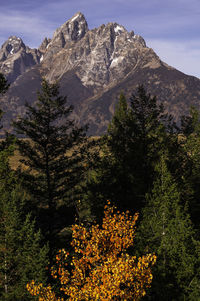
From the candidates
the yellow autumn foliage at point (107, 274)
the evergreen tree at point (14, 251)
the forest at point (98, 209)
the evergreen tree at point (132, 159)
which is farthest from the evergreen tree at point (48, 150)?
the yellow autumn foliage at point (107, 274)

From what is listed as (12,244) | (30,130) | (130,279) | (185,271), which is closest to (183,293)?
(185,271)

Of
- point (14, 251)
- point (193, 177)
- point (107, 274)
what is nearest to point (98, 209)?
point (14, 251)

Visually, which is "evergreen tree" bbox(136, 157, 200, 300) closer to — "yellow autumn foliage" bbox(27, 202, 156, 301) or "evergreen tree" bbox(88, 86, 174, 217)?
"yellow autumn foliage" bbox(27, 202, 156, 301)

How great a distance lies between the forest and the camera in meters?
11.6

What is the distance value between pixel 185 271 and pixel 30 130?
1537 centimetres

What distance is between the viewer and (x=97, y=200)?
1151 inches

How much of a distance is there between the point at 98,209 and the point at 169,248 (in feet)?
39.0

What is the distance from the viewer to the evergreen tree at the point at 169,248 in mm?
16922

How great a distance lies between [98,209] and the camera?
29.0 meters

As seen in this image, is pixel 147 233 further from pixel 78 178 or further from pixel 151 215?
pixel 78 178

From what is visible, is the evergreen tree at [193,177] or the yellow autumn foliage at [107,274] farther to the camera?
the evergreen tree at [193,177]

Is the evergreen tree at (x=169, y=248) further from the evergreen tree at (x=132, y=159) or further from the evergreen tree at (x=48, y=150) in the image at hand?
the evergreen tree at (x=48, y=150)

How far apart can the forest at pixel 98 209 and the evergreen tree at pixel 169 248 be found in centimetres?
7

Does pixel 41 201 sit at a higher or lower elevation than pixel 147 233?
higher
